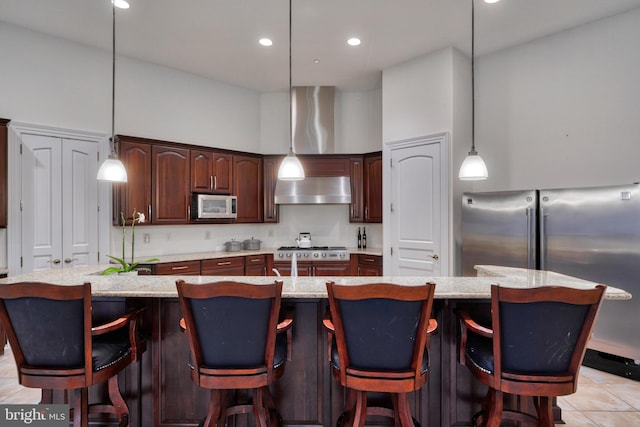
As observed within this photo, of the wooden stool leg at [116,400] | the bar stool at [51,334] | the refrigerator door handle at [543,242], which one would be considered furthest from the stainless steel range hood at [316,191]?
the bar stool at [51,334]

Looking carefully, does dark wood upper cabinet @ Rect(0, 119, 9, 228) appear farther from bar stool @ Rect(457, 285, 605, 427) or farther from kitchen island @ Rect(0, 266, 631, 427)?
bar stool @ Rect(457, 285, 605, 427)

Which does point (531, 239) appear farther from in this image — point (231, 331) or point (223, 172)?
point (223, 172)

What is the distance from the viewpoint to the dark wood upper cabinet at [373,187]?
15.8ft

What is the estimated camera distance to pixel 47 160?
3689mm

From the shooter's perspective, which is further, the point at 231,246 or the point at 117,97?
the point at 231,246

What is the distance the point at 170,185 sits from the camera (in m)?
4.32

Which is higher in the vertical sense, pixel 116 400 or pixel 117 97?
pixel 117 97

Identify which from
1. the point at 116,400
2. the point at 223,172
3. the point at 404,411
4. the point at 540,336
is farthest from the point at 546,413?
the point at 223,172

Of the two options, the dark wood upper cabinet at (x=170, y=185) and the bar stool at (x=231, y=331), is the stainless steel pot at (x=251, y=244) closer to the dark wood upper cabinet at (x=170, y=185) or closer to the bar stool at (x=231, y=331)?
the dark wood upper cabinet at (x=170, y=185)

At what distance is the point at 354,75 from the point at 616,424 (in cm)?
431

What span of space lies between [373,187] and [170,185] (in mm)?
2622

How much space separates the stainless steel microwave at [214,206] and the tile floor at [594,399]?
231 centimetres

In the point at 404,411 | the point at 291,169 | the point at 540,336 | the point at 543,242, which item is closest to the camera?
the point at 540,336

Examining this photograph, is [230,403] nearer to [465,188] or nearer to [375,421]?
[375,421]
